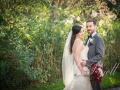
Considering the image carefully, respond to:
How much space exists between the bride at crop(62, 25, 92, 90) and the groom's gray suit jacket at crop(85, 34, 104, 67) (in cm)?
9

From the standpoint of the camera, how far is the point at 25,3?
562cm

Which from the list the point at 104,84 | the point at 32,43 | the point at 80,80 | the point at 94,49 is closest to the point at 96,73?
the point at 80,80

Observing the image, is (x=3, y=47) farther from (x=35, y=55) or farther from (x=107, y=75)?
(x=107, y=75)

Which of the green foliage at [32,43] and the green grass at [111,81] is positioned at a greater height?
the green foliage at [32,43]

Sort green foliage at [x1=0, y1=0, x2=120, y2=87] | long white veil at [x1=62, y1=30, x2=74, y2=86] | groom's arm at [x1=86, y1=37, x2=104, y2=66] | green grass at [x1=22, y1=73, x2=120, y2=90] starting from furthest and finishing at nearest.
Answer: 1. green grass at [x1=22, y1=73, x2=120, y2=90]
2. green foliage at [x1=0, y1=0, x2=120, y2=87]
3. long white veil at [x1=62, y1=30, x2=74, y2=86]
4. groom's arm at [x1=86, y1=37, x2=104, y2=66]

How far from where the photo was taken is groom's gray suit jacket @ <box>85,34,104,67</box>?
5012 millimetres

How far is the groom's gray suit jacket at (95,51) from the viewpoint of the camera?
501 centimetres

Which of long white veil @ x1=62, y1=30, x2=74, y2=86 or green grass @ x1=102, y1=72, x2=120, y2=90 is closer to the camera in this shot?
long white veil @ x1=62, y1=30, x2=74, y2=86

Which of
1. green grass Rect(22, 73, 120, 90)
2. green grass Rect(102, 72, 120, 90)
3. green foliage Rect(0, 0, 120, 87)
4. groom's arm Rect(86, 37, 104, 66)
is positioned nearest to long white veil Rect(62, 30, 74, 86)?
groom's arm Rect(86, 37, 104, 66)

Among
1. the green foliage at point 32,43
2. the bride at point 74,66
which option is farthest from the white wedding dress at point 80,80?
the green foliage at point 32,43

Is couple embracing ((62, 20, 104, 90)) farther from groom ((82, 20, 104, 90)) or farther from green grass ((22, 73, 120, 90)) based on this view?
green grass ((22, 73, 120, 90))

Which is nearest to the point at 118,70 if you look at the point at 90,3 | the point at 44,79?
the point at 44,79

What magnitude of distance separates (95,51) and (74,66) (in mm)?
452

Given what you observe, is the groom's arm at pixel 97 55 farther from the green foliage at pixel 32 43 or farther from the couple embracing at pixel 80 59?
the green foliage at pixel 32 43
